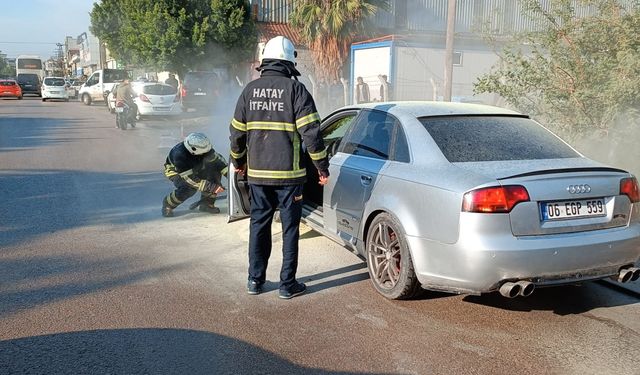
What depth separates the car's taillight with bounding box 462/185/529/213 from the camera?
11.9 feet

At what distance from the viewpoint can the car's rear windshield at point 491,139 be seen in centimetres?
416

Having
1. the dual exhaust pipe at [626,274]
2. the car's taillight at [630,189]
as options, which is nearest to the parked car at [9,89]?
the car's taillight at [630,189]

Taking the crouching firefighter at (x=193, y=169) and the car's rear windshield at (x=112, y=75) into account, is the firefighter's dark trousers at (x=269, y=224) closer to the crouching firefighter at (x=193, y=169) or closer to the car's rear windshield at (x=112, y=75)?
the crouching firefighter at (x=193, y=169)

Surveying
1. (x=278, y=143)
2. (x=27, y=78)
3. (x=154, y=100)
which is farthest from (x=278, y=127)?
(x=27, y=78)

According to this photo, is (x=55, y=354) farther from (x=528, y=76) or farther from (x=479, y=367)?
(x=528, y=76)

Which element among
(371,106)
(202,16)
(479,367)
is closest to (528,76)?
(371,106)

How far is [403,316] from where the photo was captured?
413 cm

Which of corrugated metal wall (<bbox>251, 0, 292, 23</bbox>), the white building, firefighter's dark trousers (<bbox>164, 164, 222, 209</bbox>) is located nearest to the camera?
firefighter's dark trousers (<bbox>164, 164, 222, 209</bbox>)

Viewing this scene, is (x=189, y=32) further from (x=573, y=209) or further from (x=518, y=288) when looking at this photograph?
(x=518, y=288)

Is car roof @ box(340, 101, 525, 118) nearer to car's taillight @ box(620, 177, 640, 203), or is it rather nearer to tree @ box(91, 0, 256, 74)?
car's taillight @ box(620, 177, 640, 203)

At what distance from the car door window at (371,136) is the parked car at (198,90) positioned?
64.2 ft

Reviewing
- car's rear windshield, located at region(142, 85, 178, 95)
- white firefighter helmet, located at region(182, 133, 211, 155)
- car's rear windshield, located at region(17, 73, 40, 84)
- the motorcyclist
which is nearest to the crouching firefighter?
white firefighter helmet, located at region(182, 133, 211, 155)

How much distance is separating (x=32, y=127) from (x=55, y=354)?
17.2 meters

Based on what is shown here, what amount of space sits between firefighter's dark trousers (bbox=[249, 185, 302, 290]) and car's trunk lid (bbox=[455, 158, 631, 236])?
1.30m
